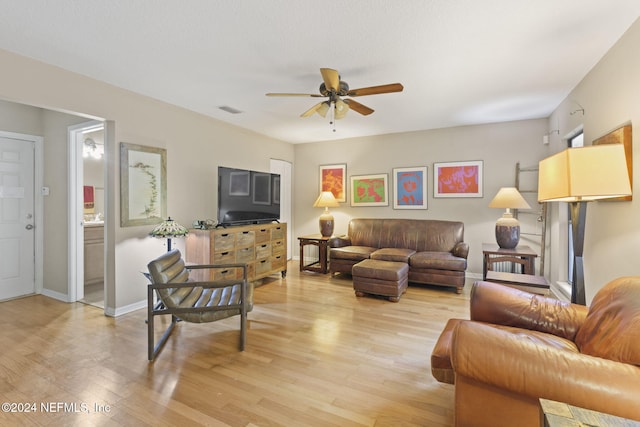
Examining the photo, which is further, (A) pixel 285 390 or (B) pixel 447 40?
(B) pixel 447 40

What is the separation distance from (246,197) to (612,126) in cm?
405

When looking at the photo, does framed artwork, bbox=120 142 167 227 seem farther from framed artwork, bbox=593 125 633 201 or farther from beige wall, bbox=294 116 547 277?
framed artwork, bbox=593 125 633 201

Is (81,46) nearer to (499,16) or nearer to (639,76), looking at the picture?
(499,16)

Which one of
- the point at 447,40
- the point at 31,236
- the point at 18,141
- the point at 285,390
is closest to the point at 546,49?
the point at 447,40

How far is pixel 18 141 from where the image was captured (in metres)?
3.76

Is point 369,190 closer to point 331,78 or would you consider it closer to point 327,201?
point 327,201

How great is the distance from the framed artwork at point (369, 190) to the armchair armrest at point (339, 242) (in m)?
0.90

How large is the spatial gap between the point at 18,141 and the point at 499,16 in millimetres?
5395

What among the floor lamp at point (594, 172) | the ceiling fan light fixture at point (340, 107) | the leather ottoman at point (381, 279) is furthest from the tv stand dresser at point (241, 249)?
the floor lamp at point (594, 172)

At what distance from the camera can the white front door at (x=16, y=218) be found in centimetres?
366

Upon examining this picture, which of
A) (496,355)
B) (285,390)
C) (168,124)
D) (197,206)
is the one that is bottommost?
(285,390)

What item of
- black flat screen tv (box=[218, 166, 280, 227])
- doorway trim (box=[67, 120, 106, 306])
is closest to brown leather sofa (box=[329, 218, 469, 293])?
black flat screen tv (box=[218, 166, 280, 227])

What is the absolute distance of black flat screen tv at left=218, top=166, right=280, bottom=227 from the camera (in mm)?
4039

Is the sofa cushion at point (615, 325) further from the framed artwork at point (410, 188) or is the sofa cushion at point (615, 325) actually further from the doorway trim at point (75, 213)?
the doorway trim at point (75, 213)
